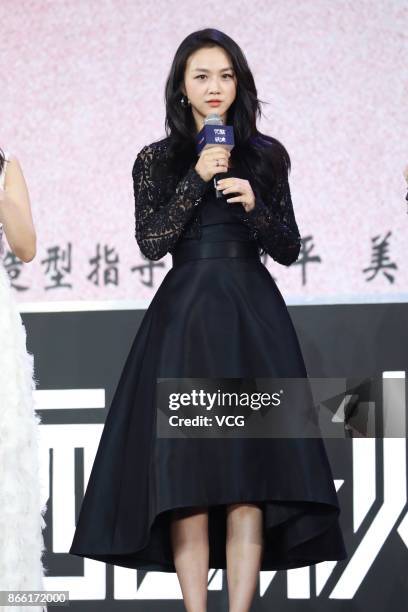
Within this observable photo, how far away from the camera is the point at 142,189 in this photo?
248cm

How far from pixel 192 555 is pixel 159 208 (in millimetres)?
828

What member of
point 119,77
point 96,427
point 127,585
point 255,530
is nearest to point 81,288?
point 96,427

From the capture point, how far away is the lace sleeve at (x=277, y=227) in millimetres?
2391

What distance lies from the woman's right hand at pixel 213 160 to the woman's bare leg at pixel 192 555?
0.76 metres

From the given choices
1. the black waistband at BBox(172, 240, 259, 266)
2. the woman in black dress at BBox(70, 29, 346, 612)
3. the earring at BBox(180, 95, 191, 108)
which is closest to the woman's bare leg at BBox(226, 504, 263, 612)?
the woman in black dress at BBox(70, 29, 346, 612)

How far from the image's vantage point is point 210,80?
2475 millimetres

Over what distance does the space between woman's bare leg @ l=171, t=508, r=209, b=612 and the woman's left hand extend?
2.31 ft

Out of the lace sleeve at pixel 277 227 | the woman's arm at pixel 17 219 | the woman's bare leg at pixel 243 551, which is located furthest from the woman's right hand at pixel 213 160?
the woman's bare leg at pixel 243 551

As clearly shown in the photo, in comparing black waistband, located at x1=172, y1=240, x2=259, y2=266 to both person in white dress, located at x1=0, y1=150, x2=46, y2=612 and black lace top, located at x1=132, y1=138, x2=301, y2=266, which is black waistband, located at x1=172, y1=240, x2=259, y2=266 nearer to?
black lace top, located at x1=132, y1=138, x2=301, y2=266

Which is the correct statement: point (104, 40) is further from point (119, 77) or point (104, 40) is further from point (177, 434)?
point (177, 434)

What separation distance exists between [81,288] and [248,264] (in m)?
0.84

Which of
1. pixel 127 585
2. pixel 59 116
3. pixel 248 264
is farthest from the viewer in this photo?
pixel 59 116

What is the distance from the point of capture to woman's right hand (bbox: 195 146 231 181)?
2.27 metres

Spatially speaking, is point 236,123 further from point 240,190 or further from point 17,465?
point 17,465
